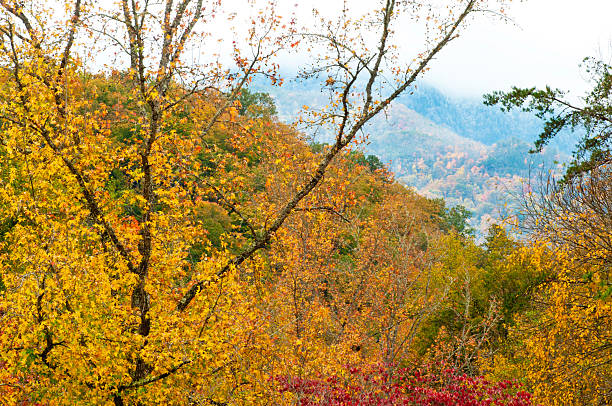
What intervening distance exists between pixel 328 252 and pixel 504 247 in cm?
1187

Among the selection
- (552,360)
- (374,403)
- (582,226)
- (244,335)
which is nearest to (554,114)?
(582,226)

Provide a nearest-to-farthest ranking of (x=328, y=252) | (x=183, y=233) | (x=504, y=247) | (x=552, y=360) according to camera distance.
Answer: (x=183, y=233), (x=552, y=360), (x=328, y=252), (x=504, y=247)

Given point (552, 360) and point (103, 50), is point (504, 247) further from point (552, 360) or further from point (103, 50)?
point (103, 50)

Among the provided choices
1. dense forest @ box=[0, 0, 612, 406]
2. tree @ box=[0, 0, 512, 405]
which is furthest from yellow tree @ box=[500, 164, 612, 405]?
tree @ box=[0, 0, 512, 405]

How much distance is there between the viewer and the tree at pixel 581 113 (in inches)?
552

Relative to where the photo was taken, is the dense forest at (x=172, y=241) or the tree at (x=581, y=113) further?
the tree at (x=581, y=113)

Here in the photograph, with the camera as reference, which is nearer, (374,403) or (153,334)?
(153,334)

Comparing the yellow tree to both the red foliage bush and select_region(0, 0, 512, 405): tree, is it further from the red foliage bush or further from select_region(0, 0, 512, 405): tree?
select_region(0, 0, 512, 405): tree

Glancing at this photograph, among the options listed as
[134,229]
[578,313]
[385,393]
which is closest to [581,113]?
[578,313]

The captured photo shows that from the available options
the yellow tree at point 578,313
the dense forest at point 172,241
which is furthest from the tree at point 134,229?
the yellow tree at point 578,313

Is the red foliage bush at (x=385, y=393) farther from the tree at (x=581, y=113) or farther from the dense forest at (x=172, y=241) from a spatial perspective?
the tree at (x=581, y=113)

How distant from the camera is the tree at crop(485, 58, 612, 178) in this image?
14.0 meters

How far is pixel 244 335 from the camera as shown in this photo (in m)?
9.21

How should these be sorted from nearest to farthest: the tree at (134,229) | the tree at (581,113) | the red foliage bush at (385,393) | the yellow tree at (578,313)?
the tree at (134,229), the red foliage bush at (385,393), the yellow tree at (578,313), the tree at (581,113)
